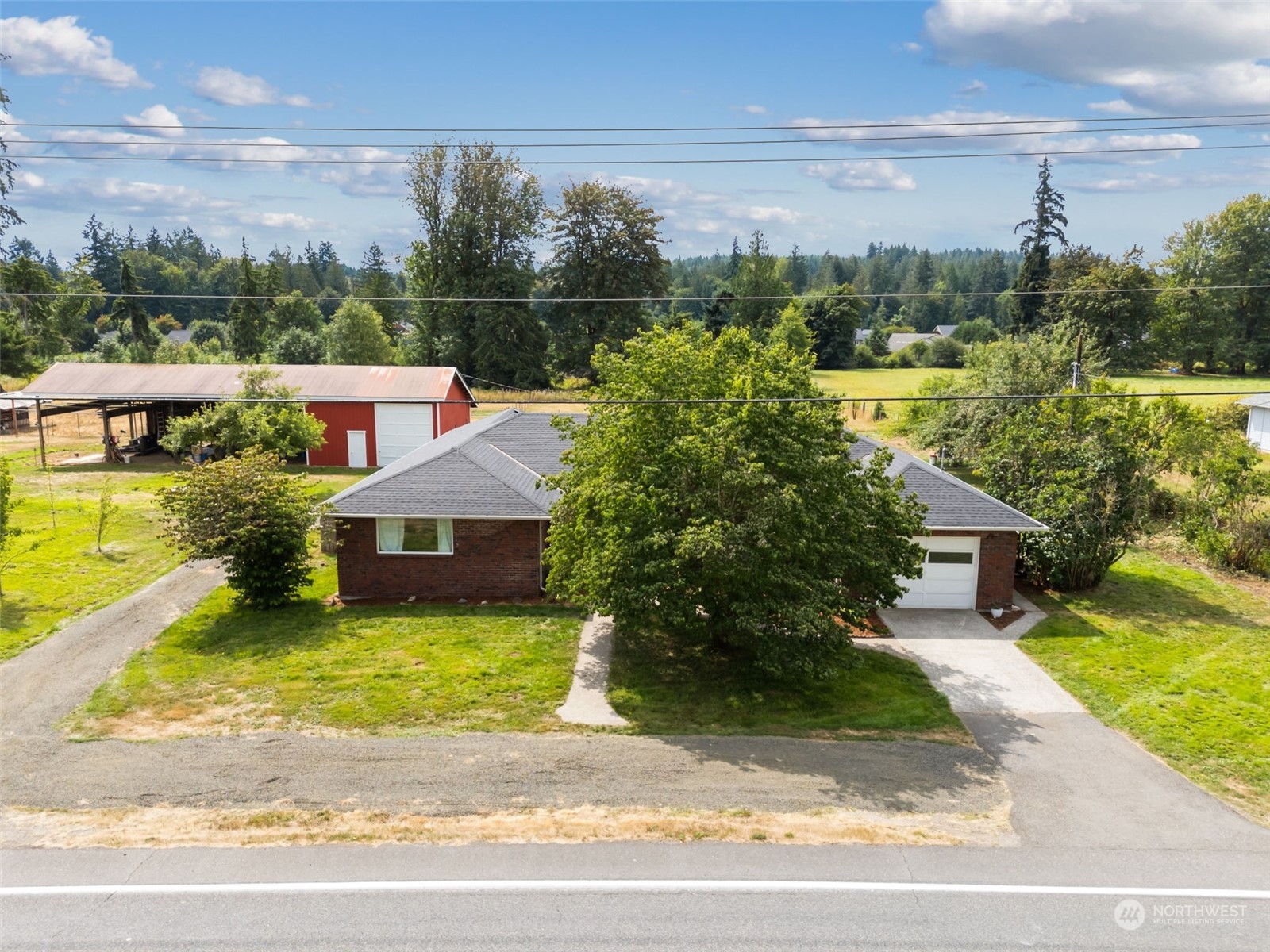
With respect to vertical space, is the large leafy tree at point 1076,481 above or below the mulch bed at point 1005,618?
above

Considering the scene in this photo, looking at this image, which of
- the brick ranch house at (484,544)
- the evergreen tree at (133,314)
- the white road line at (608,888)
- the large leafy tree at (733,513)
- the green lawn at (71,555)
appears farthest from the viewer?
the evergreen tree at (133,314)

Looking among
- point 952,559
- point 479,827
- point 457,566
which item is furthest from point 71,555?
point 952,559

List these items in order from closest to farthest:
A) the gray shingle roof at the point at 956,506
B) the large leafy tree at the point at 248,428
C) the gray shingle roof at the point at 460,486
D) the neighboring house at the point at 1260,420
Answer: the gray shingle roof at the point at 956,506 → the gray shingle roof at the point at 460,486 → the large leafy tree at the point at 248,428 → the neighboring house at the point at 1260,420

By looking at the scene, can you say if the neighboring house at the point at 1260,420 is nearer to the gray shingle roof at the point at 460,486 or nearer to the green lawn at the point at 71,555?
the gray shingle roof at the point at 460,486

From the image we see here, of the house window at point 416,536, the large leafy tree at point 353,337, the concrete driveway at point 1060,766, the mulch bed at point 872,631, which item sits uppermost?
the large leafy tree at point 353,337

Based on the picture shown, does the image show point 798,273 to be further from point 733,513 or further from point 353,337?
point 733,513

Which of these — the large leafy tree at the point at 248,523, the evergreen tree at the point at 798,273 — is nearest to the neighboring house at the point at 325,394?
the large leafy tree at the point at 248,523

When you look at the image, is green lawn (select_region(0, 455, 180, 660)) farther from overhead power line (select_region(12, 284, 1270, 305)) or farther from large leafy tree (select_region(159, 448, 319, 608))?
overhead power line (select_region(12, 284, 1270, 305))
